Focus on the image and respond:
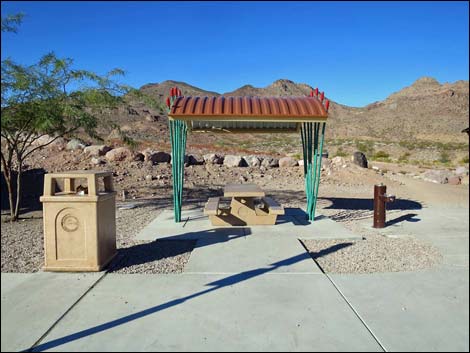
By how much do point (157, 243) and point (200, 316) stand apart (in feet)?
11.0

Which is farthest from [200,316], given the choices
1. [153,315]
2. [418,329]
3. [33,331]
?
[418,329]

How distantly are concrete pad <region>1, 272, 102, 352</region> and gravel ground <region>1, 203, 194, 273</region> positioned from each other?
0.37 meters

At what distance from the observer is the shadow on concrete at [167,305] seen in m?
3.50

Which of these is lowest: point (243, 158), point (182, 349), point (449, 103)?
point (182, 349)

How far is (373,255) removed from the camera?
644 centimetres

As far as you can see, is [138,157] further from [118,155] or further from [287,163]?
[287,163]

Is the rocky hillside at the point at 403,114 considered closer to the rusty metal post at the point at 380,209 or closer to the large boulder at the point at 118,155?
the large boulder at the point at 118,155

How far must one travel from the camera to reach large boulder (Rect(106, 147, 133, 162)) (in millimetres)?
18548

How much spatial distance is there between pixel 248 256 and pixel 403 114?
80266 millimetres

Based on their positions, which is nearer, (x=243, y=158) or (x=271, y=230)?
(x=271, y=230)

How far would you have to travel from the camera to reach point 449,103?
79.9 metres

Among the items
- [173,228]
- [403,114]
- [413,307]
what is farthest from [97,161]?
[403,114]

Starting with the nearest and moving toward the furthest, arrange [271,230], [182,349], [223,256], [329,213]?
[182,349]
[223,256]
[271,230]
[329,213]

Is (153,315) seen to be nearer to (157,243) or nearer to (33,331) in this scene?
(33,331)
